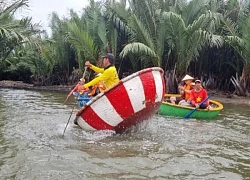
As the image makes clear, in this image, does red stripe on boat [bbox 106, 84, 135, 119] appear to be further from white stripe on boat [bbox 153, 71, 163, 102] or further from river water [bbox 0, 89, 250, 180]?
white stripe on boat [bbox 153, 71, 163, 102]

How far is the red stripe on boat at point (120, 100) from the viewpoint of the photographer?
21.7 ft

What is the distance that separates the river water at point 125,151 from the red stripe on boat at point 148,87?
664 mm

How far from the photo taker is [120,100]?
262 inches

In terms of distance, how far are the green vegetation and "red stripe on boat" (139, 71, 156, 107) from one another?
7238mm

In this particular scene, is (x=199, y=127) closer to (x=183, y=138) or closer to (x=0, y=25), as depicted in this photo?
(x=183, y=138)

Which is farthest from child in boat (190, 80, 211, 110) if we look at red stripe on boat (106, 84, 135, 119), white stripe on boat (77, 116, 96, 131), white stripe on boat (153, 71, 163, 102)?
white stripe on boat (77, 116, 96, 131)

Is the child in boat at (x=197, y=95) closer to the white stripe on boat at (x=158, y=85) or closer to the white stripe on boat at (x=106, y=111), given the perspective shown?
the white stripe on boat at (x=158, y=85)

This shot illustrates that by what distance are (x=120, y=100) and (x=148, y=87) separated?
0.61m

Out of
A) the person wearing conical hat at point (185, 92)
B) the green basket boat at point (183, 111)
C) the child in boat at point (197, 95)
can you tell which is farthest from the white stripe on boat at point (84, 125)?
the person wearing conical hat at point (185, 92)

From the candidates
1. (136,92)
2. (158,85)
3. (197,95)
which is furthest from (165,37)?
(136,92)

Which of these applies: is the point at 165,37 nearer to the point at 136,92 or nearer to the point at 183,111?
the point at 183,111

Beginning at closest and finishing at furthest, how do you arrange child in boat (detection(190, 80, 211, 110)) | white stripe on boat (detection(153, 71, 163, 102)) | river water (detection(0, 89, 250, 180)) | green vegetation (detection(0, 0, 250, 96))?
river water (detection(0, 89, 250, 180))
white stripe on boat (detection(153, 71, 163, 102))
child in boat (detection(190, 80, 211, 110))
green vegetation (detection(0, 0, 250, 96))

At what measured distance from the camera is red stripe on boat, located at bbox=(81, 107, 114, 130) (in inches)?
267

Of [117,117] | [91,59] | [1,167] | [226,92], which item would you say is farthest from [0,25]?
[226,92]
